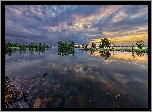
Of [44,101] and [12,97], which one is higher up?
[12,97]

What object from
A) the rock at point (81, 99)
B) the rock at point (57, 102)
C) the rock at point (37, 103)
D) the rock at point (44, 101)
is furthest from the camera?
the rock at point (81, 99)

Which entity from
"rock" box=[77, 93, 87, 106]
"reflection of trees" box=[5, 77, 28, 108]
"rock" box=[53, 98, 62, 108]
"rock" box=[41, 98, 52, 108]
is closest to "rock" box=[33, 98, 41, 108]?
"rock" box=[41, 98, 52, 108]

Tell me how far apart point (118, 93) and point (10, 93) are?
8550 millimetres

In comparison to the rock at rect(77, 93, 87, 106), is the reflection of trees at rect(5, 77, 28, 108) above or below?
above

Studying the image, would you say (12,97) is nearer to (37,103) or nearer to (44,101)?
(37,103)

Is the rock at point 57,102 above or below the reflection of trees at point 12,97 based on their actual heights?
below

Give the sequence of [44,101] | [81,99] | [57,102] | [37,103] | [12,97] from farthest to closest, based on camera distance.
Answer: [81,99], [12,97], [44,101], [57,102], [37,103]

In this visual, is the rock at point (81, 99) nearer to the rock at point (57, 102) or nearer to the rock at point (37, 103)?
the rock at point (57, 102)

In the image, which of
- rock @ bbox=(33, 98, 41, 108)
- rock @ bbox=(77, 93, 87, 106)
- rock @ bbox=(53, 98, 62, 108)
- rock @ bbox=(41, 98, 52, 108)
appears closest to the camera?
rock @ bbox=(33, 98, 41, 108)

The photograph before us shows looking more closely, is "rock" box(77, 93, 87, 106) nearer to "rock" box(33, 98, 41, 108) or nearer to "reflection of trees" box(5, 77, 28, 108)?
"rock" box(33, 98, 41, 108)

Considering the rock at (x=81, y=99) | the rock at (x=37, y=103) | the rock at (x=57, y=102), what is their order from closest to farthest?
the rock at (x=37, y=103) → the rock at (x=57, y=102) → the rock at (x=81, y=99)

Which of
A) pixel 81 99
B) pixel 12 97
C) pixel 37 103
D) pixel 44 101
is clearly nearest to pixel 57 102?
pixel 44 101

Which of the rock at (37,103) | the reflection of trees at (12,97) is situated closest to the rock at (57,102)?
the rock at (37,103)

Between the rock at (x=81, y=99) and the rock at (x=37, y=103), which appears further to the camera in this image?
the rock at (x=81, y=99)
